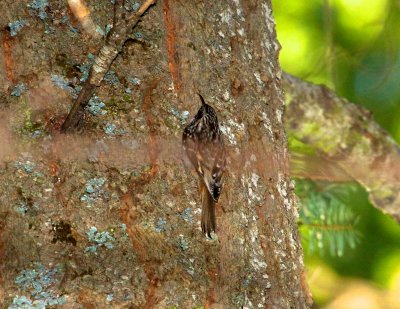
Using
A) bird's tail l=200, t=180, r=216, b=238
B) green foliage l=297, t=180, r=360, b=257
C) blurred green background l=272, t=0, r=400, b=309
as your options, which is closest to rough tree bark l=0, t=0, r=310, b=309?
bird's tail l=200, t=180, r=216, b=238

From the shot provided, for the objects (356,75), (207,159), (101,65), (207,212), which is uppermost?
(356,75)

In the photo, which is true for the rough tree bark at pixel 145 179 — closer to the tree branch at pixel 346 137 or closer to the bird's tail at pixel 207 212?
the bird's tail at pixel 207 212

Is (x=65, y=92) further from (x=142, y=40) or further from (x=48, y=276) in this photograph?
(x=48, y=276)

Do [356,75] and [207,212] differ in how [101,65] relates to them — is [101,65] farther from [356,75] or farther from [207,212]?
[356,75]

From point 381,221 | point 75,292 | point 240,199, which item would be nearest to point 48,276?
point 75,292

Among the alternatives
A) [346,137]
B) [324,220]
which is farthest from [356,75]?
[324,220]

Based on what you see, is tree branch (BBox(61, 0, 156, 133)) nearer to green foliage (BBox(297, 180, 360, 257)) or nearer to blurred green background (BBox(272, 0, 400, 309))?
green foliage (BBox(297, 180, 360, 257))
